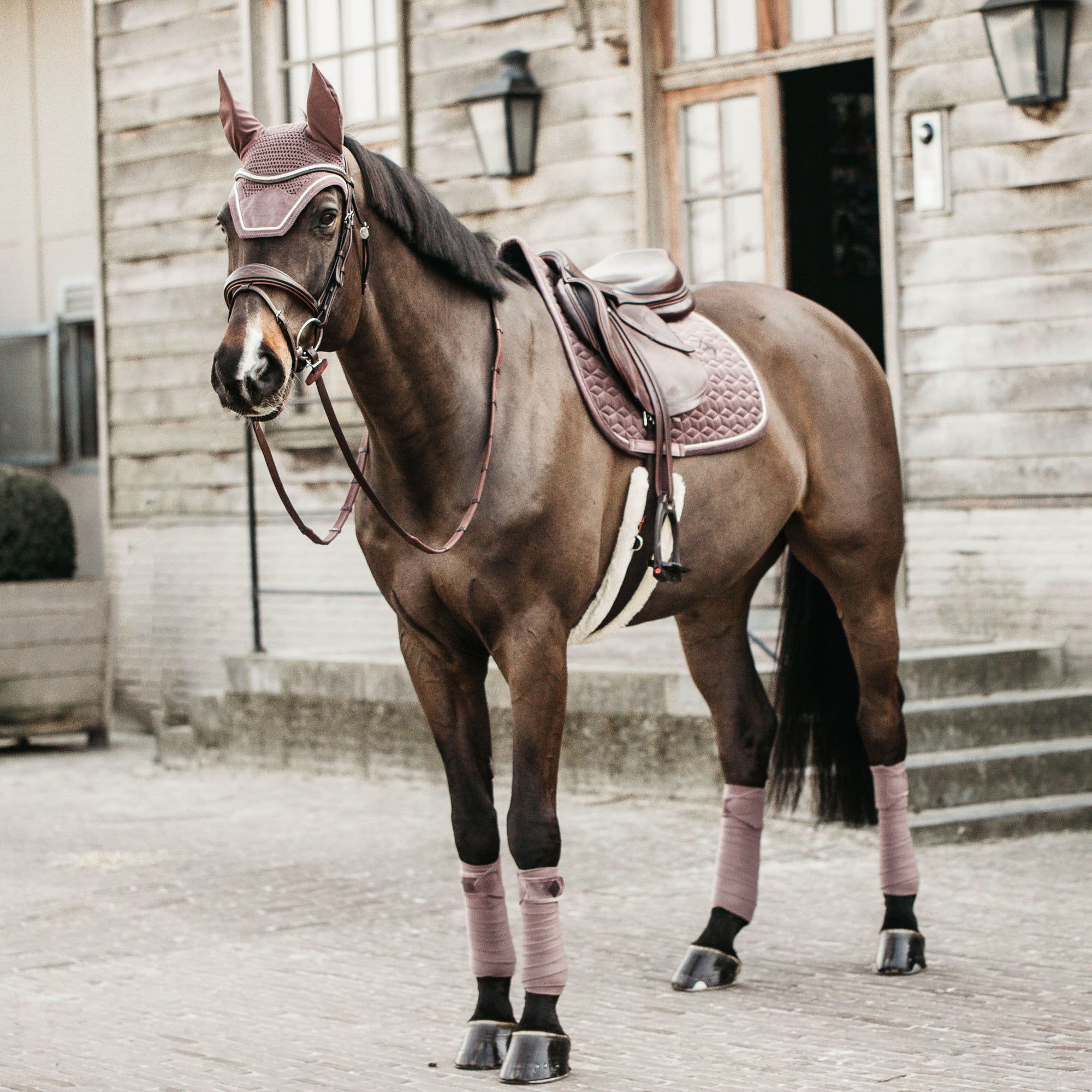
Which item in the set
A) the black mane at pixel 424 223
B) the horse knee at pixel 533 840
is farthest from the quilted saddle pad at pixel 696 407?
the horse knee at pixel 533 840

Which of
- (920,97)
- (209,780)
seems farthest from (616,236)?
(209,780)

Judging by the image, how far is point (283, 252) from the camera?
3375 millimetres

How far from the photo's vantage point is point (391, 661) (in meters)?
8.11

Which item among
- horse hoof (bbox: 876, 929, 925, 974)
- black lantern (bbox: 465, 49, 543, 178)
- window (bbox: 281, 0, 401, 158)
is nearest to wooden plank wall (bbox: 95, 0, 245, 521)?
window (bbox: 281, 0, 401, 158)

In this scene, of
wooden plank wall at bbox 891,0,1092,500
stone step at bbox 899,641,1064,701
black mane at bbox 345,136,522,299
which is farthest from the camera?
wooden plank wall at bbox 891,0,1092,500

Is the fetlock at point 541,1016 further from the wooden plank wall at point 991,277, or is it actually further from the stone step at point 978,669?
the wooden plank wall at point 991,277

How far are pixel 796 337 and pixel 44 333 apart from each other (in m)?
7.84

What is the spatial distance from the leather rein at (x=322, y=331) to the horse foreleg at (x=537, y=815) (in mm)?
290

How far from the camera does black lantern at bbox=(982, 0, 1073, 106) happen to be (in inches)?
277

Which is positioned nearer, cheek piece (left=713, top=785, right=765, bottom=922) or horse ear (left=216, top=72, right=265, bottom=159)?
horse ear (left=216, top=72, right=265, bottom=159)

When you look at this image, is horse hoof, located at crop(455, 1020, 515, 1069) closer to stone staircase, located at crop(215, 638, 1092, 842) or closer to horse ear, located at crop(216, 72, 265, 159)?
horse ear, located at crop(216, 72, 265, 159)

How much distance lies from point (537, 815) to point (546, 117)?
5.91 meters

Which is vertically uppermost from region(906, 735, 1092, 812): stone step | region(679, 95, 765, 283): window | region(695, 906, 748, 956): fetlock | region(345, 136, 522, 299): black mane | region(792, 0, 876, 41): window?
region(792, 0, 876, 41): window

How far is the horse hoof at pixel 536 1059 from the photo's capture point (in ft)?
12.2
